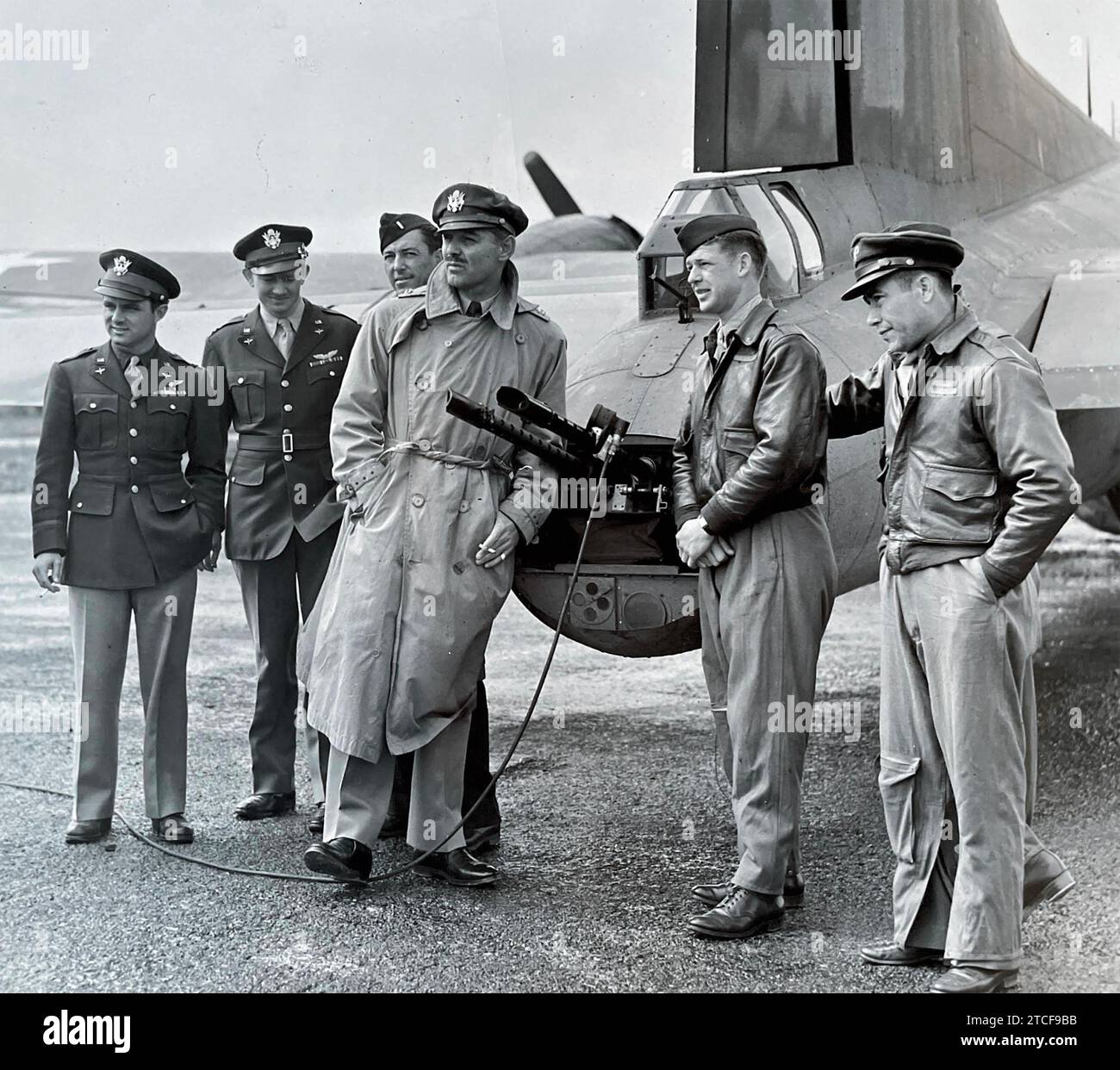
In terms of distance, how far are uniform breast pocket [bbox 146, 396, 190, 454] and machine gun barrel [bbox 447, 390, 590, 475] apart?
4.50 feet

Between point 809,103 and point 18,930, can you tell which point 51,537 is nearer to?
point 18,930

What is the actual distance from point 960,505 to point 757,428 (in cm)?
76

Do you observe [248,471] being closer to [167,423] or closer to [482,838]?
[167,423]

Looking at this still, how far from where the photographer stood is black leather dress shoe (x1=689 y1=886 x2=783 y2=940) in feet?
14.3

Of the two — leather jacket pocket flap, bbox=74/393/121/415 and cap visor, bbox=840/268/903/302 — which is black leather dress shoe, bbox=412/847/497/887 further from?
cap visor, bbox=840/268/903/302

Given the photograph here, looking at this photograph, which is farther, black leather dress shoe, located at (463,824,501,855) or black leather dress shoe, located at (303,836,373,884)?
black leather dress shoe, located at (463,824,501,855)

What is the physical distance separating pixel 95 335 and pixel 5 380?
103 centimetres

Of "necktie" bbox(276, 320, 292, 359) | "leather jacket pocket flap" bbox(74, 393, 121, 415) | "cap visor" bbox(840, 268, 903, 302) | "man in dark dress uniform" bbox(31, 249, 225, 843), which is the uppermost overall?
"cap visor" bbox(840, 268, 903, 302)

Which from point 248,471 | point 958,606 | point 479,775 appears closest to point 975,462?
point 958,606

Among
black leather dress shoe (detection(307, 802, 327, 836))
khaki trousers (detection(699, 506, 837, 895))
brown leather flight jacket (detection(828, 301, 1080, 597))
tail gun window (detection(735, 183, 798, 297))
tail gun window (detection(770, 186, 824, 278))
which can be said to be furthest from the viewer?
tail gun window (detection(770, 186, 824, 278))

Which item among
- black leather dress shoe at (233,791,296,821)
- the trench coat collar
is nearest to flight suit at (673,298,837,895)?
the trench coat collar

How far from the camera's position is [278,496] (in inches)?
227

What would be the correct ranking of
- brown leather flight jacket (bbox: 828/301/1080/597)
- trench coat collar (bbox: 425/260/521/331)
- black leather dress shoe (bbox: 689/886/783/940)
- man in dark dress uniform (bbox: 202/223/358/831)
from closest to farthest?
1. brown leather flight jacket (bbox: 828/301/1080/597)
2. black leather dress shoe (bbox: 689/886/783/940)
3. trench coat collar (bbox: 425/260/521/331)
4. man in dark dress uniform (bbox: 202/223/358/831)
